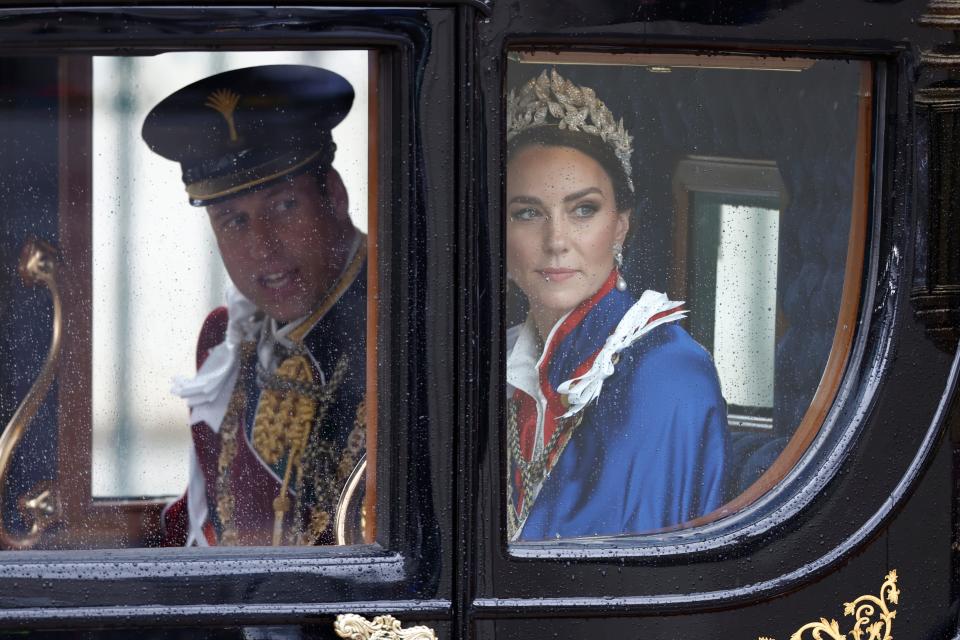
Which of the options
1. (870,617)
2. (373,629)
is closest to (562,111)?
(373,629)

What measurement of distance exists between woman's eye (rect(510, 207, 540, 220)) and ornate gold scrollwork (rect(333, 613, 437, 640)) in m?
0.56

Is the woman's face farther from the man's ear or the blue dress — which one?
the man's ear

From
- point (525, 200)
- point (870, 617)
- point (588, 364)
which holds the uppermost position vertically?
point (525, 200)

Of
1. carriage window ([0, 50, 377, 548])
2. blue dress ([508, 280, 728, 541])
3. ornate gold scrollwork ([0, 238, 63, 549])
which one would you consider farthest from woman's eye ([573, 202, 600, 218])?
ornate gold scrollwork ([0, 238, 63, 549])

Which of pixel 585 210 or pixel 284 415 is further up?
pixel 585 210

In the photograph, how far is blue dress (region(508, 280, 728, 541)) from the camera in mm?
1793

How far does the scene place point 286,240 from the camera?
1770 millimetres

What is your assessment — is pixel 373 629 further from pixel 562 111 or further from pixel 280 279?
pixel 562 111

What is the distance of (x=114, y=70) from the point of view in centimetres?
169

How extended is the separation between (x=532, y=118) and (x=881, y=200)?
0.52 m

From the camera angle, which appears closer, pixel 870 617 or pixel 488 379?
pixel 488 379

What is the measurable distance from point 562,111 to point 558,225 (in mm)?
155

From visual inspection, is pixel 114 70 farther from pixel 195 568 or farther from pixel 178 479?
pixel 195 568

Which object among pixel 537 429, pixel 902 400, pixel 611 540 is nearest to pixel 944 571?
pixel 902 400
